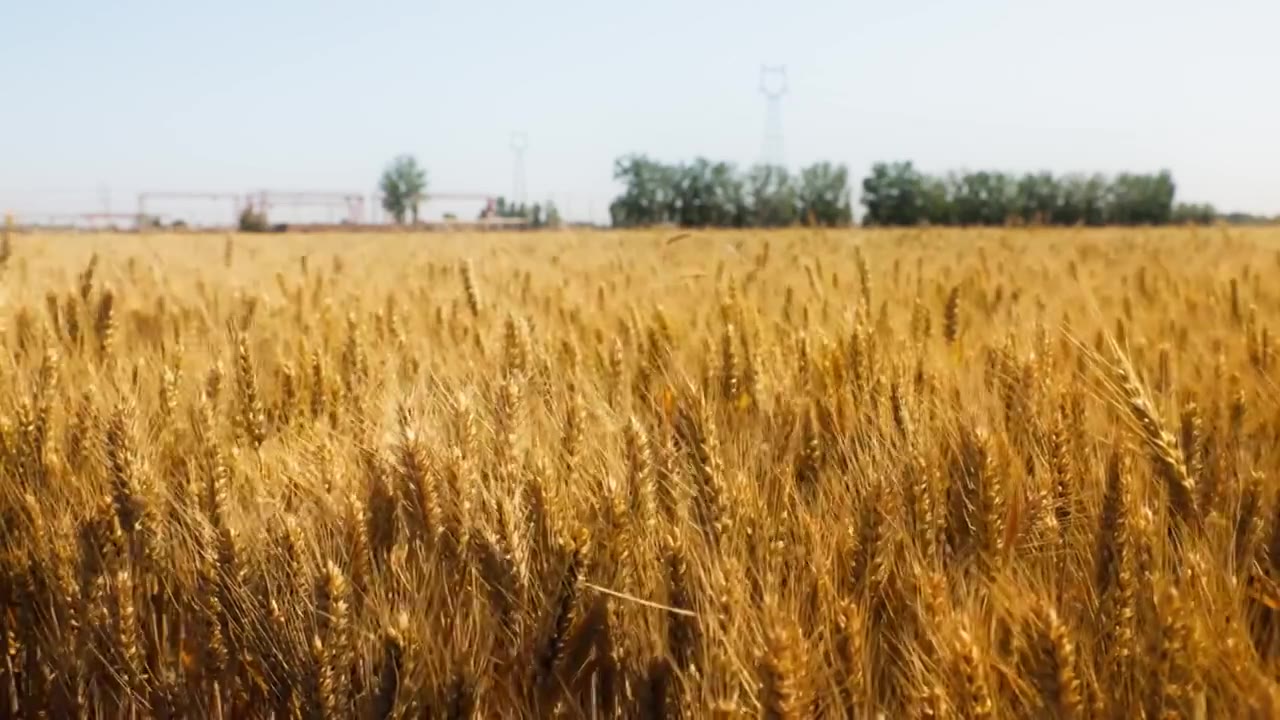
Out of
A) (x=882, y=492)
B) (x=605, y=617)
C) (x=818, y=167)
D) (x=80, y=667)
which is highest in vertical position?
(x=818, y=167)

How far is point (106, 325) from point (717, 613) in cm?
200

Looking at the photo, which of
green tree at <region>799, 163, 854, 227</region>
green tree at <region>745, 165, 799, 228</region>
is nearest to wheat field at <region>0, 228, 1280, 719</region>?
green tree at <region>745, 165, 799, 228</region>

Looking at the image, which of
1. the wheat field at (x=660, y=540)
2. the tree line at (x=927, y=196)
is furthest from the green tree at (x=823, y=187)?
the wheat field at (x=660, y=540)

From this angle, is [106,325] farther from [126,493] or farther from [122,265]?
[122,265]

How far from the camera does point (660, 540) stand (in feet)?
3.83

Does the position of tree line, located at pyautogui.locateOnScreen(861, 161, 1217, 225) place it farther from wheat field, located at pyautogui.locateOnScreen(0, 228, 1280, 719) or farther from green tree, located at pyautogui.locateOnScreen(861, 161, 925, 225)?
wheat field, located at pyautogui.locateOnScreen(0, 228, 1280, 719)

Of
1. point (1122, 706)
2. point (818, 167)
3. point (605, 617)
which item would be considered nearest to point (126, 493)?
point (605, 617)

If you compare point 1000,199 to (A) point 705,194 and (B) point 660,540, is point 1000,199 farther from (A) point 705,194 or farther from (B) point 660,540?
(B) point 660,540

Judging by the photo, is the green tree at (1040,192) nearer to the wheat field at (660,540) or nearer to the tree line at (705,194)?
the tree line at (705,194)

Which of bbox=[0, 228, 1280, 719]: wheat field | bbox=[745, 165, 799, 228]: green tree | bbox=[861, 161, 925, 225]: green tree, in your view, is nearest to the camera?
bbox=[0, 228, 1280, 719]: wheat field

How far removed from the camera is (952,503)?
133cm

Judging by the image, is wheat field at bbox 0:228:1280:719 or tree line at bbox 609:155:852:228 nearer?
wheat field at bbox 0:228:1280:719

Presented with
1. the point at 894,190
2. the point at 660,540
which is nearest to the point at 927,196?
the point at 894,190

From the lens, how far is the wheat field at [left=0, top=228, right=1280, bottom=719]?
1.00 m
